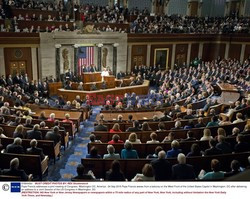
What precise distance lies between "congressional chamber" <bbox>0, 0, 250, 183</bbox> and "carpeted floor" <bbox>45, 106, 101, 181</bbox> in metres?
0.03

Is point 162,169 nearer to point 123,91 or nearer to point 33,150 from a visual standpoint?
point 33,150

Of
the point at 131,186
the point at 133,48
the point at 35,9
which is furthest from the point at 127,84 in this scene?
the point at 131,186

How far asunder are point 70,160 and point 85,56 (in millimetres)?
12997

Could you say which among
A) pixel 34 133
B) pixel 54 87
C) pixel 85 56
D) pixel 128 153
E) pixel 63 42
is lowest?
pixel 54 87

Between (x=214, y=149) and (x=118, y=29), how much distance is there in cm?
1639

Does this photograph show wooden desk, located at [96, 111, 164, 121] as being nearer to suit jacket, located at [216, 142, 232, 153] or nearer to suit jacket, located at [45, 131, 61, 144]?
suit jacket, located at [45, 131, 61, 144]

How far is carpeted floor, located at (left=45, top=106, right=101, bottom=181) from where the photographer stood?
19.9ft

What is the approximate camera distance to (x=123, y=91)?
648 inches

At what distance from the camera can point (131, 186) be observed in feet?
6.88

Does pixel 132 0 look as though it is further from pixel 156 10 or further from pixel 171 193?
pixel 171 193

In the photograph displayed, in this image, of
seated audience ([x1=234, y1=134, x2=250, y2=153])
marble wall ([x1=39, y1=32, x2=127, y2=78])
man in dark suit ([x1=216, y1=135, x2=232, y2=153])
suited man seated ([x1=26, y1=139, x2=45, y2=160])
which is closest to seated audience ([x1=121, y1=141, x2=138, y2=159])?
man in dark suit ([x1=216, y1=135, x2=232, y2=153])

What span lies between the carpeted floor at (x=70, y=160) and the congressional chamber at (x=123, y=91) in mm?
25

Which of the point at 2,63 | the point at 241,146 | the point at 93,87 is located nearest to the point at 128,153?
the point at 241,146

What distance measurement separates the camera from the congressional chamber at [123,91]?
5020 mm
